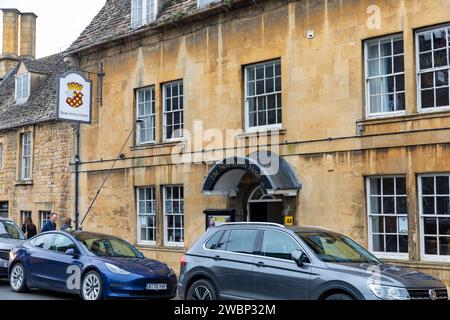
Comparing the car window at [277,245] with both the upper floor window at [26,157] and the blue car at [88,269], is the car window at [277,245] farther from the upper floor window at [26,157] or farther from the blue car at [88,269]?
the upper floor window at [26,157]

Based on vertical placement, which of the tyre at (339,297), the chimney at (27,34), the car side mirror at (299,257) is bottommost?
the tyre at (339,297)

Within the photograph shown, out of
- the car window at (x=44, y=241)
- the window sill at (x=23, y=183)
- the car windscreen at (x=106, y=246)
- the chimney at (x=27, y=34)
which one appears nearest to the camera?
the car windscreen at (x=106, y=246)

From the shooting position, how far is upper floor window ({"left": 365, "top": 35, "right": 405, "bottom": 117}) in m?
13.5

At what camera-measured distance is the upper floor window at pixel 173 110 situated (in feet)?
60.1

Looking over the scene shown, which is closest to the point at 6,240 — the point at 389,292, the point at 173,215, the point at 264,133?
the point at 173,215

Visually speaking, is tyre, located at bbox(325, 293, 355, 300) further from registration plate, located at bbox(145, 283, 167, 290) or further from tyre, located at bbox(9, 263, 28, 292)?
tyre, located at bbox(9, 263, 28, 292)

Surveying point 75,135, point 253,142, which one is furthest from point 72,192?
point 253,142

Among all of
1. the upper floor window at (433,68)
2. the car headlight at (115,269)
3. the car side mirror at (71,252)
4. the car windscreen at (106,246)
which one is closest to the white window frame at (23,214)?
the car windscreen at (106,246)

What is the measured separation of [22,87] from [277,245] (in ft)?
71.3

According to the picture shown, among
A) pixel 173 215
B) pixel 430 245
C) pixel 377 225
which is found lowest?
pixel 430 245

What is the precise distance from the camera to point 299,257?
9273 mm

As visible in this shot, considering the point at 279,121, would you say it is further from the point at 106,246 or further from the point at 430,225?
the point at 106,246
